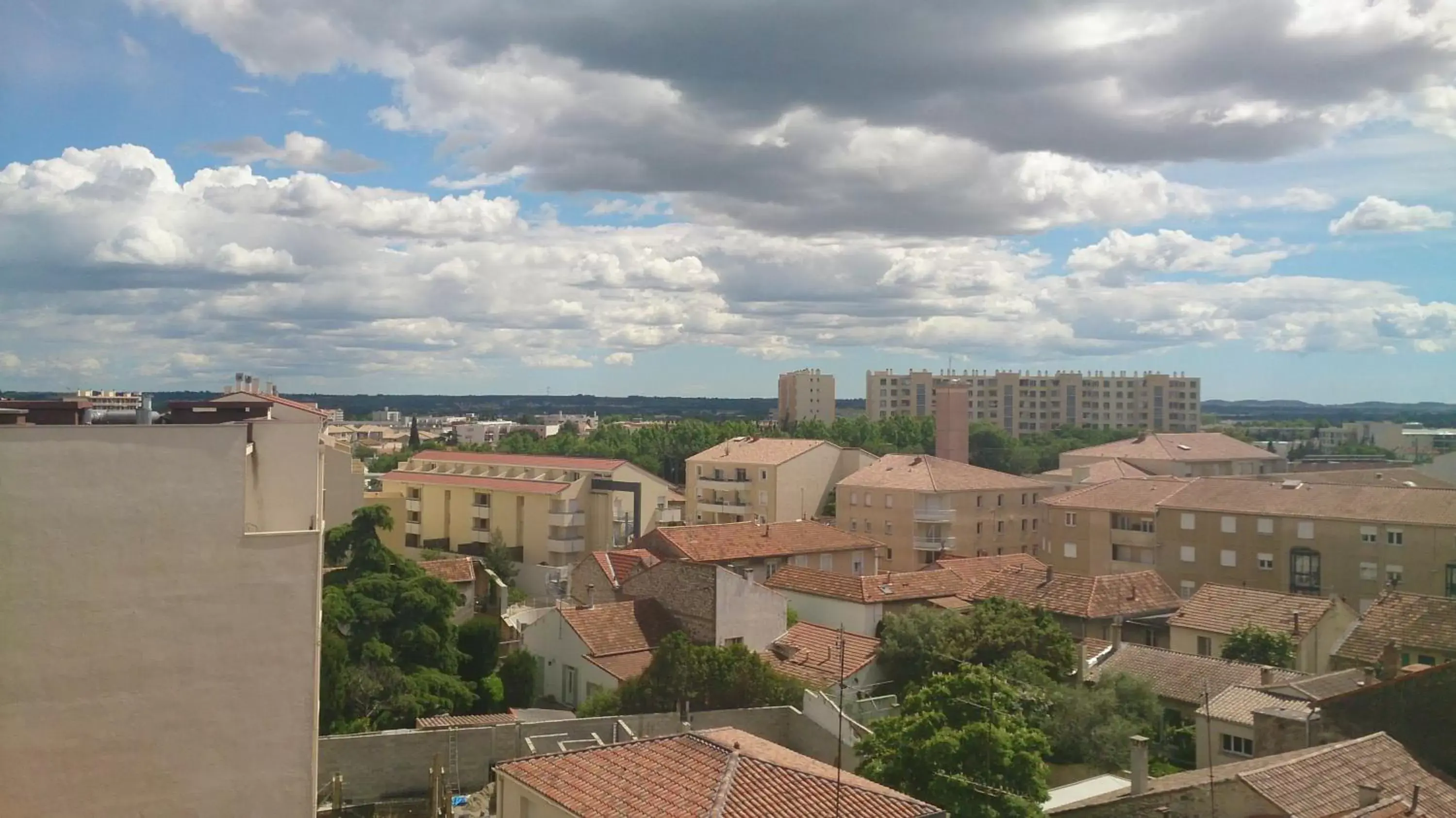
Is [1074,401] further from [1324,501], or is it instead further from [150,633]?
[150,633]

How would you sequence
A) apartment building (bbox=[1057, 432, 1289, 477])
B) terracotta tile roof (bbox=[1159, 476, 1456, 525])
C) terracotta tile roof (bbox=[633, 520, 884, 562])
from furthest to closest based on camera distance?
apartment building (bbox=[1057, 432, 1289, 477]) → terracotta tile roof (bbox=[1159, 476, 1456, 525]) → terracotta tile roof (bbox=[633, 520, 884, 562])

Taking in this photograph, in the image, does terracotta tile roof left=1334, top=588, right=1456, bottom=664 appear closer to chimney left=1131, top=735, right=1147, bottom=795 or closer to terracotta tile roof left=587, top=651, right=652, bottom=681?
chimney left=1131, top=735, right=1147, bottom=795

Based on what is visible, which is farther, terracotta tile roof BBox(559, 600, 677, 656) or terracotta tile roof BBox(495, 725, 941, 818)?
terracotta tile roof BBox(559, 600, 677, 656)

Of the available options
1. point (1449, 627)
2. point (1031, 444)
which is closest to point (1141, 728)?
point (1449, 627)

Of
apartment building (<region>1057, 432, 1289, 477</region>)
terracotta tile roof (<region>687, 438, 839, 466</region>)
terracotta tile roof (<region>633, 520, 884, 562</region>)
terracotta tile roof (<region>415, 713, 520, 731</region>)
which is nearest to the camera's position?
terracotta tile roof (<region>415, 713, 520, 731</region>)

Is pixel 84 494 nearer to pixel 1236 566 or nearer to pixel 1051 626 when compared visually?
pixel 1051 626

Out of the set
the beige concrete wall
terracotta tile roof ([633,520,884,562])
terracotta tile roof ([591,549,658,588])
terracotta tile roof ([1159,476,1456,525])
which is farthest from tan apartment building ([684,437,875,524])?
the beige concrete wall
